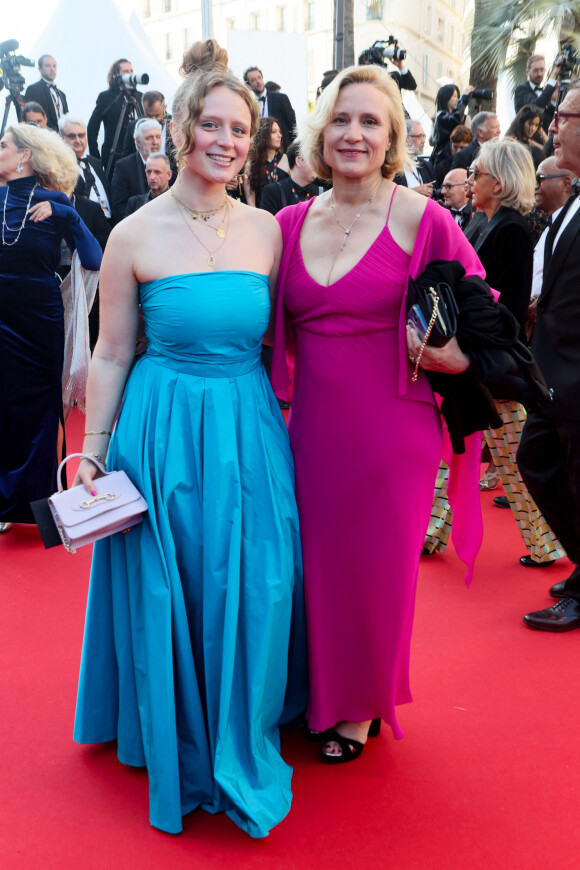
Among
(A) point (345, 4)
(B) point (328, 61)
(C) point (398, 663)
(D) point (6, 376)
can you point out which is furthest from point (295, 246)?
(B) point (328, 61)

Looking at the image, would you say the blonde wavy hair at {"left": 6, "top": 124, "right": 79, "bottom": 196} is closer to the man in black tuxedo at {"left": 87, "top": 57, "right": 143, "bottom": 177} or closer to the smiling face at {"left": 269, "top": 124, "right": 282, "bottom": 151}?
the smiling face at {"left": 269, "top": 124, "right": 282, "bottom": 151}

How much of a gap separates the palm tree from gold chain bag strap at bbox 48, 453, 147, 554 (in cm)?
1493

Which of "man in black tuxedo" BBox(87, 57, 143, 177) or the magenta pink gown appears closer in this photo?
the magenta pink gown

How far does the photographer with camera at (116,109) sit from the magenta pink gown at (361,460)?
6.61 metres

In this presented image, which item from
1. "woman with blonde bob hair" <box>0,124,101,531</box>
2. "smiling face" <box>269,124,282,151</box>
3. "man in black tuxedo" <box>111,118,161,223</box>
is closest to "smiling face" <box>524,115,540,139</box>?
"smiling face" <box>269,124,282,151</box>

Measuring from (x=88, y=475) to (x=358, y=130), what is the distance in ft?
3.91

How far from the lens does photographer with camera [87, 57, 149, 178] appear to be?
8266mm

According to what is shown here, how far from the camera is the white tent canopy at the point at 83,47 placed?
10.1 metres

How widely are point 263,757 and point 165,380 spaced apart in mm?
1061

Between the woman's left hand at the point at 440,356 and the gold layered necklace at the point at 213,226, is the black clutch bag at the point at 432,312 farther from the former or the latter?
the gold layered necklace at the point at 213,226

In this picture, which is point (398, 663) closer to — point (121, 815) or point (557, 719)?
point (557, 719)

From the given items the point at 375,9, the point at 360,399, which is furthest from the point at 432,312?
the point at 375,9

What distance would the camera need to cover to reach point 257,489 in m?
2.22

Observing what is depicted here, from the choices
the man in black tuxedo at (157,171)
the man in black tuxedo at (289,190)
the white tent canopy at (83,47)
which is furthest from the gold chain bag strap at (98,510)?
the white tent canopy at (83,47)
